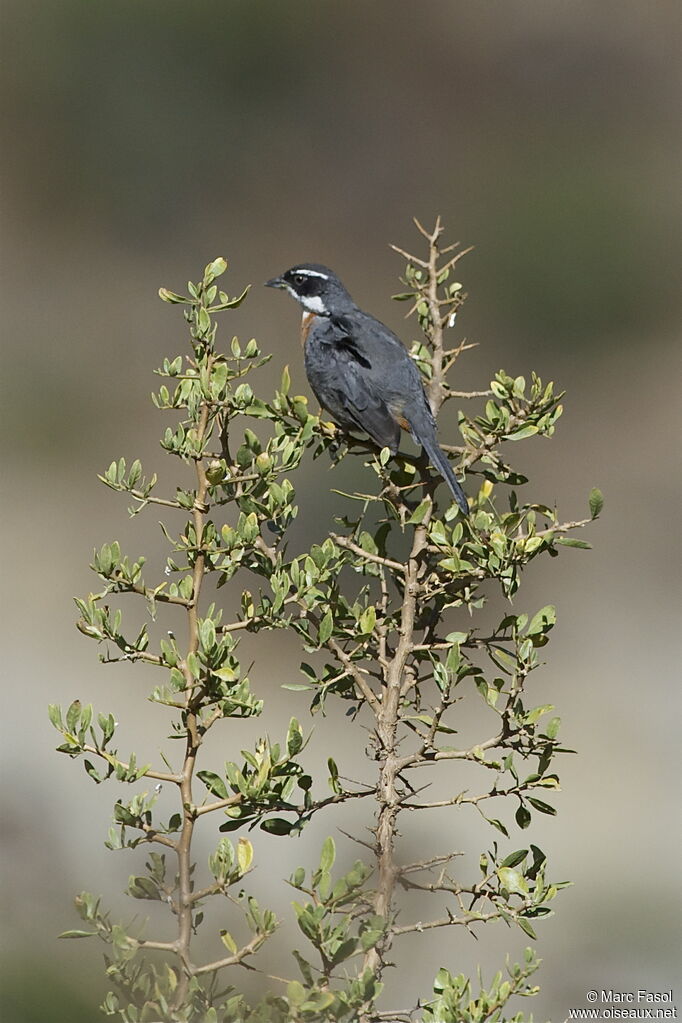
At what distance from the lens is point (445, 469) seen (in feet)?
4.94

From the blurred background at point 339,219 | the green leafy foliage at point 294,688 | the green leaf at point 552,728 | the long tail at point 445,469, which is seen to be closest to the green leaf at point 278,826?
the green leafy foliage at point 294,688

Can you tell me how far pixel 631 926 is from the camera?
523cm

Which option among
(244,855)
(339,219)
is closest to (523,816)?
(244,855)

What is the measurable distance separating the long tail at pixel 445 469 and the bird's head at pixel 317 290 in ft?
→ 2.23

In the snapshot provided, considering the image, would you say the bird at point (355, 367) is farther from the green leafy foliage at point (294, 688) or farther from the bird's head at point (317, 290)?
the green leafy foliage at point (294, 688)

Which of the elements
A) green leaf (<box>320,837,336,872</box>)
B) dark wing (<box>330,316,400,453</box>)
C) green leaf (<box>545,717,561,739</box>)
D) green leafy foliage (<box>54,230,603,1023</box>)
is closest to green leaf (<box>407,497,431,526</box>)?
green leafy foliage (<box>54,230,603,1023</box>)

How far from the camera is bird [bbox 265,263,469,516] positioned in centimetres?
205

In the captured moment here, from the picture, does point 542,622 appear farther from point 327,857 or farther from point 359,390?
point 359,390

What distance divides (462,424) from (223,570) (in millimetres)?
400

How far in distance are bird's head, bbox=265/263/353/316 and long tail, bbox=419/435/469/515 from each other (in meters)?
0.68

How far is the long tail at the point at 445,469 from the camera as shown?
1.39 metres

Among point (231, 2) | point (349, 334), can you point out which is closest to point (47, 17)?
point (231, 2)

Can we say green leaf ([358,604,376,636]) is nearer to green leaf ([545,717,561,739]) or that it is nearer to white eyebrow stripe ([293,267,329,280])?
green leaf ([545,717,561,739])

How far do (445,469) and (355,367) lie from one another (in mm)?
759
